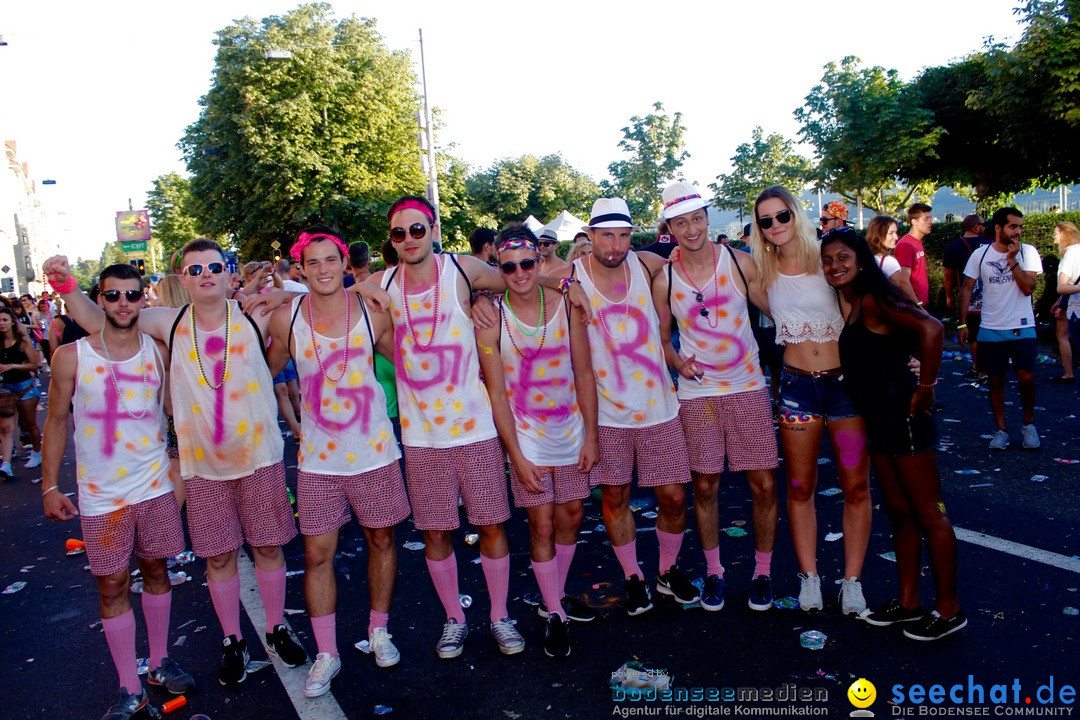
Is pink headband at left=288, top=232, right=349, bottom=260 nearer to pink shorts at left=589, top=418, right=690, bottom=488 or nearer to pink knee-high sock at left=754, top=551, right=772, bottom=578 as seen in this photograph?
pink shorts at left=589, top=418, right=690, bottom=488

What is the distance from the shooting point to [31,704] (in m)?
3.96

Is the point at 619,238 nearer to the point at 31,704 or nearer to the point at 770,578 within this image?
the point at 770,578

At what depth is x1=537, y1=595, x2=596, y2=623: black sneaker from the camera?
4297 mm

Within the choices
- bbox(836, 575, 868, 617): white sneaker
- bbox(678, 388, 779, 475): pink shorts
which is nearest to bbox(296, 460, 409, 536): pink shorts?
bbox(678, 388, 779, 475): pink shorts

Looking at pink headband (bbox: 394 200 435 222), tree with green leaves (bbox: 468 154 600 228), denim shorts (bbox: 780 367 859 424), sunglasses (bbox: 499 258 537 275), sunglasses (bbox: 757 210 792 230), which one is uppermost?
tree with green leaves (bbox: 468 154 600 228)

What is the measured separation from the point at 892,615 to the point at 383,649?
8.39ft

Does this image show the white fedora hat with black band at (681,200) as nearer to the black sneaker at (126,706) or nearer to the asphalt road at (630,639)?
the asphalt road at (630,639)

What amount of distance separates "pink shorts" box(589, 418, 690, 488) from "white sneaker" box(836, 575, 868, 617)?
967 millimetres

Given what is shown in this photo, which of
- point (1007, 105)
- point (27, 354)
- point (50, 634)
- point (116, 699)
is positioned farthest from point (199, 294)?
point (1007, 105)

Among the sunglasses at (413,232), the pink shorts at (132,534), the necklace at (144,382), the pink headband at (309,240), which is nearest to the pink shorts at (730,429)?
the sunglasses at (413,232)

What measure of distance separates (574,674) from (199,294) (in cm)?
261

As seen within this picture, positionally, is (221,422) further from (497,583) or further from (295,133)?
(295,133)

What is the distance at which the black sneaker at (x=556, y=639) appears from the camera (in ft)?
12.9

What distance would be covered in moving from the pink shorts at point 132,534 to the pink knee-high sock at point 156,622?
23 cm
